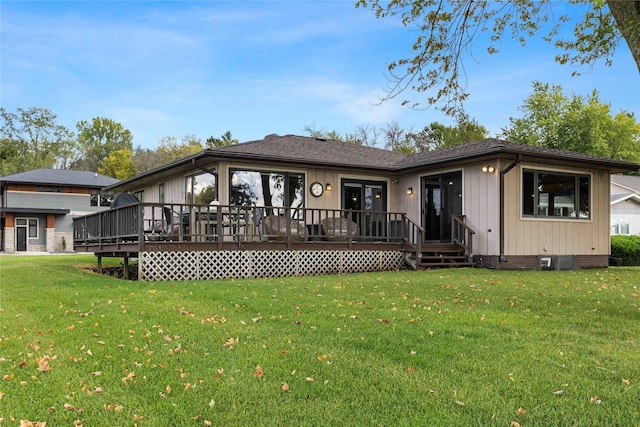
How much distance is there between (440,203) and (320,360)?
1078 cm

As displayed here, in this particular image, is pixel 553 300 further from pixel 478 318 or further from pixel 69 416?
pixel 69 416

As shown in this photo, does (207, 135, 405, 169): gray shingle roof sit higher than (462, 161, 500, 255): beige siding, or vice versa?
(207, 135, 405, 169): gray shingle roof

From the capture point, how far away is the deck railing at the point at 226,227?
32.9 ft

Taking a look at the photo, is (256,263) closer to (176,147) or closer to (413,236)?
(413,236)

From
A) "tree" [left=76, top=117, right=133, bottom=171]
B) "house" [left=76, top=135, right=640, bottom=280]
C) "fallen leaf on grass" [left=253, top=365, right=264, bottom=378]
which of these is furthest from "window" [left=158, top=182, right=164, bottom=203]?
"tree" [left=76, top=117, right=133, bottom=171]

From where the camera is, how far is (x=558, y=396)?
10.1ft

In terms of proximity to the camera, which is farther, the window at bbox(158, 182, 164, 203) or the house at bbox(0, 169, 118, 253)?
the house at bbox(0, 169, 118, 253)

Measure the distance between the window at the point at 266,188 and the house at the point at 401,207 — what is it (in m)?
0.03

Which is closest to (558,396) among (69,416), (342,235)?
(69,416)

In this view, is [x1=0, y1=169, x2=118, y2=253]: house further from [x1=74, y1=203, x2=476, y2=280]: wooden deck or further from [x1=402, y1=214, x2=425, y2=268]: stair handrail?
[x1=402, y1=214, x2=425, y2=268]: stair handrail

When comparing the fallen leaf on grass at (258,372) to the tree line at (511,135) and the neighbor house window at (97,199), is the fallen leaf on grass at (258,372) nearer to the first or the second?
the tree line at (511,135)

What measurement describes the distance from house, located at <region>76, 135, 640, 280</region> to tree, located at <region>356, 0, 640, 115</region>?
13.0ft

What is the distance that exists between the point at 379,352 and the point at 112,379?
204 centimetres

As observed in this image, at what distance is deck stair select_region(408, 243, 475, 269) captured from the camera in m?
12.3
